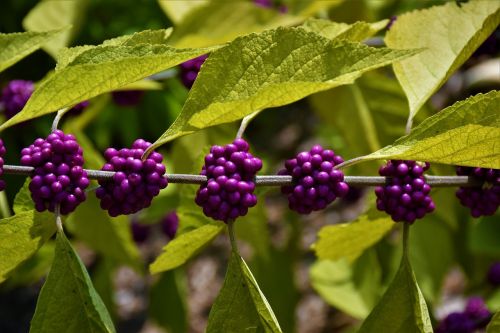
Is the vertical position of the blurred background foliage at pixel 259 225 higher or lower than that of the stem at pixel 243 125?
lower

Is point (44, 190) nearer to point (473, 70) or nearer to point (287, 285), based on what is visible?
point (287, 285)

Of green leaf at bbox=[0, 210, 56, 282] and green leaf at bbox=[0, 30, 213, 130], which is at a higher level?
green leaf at bbox=[0, 30, 213, 130]

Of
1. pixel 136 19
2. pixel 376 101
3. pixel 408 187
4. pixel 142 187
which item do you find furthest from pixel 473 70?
pixel 142 187

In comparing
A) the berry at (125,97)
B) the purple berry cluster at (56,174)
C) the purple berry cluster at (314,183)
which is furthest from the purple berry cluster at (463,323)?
the berry at (125,97)

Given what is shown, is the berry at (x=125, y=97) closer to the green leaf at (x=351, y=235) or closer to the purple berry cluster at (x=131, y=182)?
the green leaf at (x=351, y=235)

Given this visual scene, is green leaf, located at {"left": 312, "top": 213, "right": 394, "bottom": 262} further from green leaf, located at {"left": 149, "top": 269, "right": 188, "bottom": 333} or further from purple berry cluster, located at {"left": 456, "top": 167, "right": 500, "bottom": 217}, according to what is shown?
green leaf, located at {"left": 149, "top": 269, "right": 188, "bottom": 333}

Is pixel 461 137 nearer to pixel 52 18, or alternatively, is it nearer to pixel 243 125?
pixel 243 125

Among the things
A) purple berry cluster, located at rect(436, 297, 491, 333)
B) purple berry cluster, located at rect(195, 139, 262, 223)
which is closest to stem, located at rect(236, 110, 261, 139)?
purple berry cluster, located at rect(195, 139, 262, 223)
